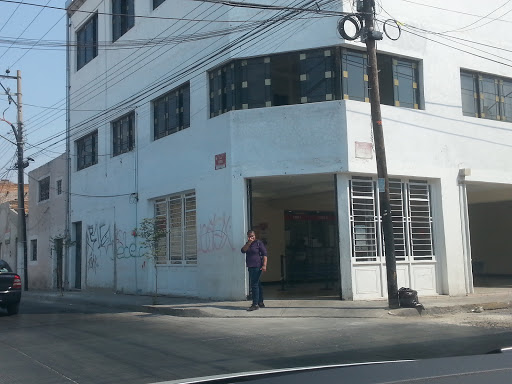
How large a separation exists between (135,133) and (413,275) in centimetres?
1065

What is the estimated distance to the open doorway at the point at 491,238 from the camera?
888 inches

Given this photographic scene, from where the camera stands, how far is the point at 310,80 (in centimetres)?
1448

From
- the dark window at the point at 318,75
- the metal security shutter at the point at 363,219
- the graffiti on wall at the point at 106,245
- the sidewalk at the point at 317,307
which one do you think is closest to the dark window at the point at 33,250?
the graffiti on wall at the point at 106,245

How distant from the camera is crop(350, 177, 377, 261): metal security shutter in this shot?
14227 mm

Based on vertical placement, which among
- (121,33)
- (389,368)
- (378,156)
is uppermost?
(121,33)

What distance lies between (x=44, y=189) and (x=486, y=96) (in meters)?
21.1

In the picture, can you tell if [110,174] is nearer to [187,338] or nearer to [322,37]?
[322,37]

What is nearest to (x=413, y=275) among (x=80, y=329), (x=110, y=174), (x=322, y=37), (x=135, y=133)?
(x=322, y=37)

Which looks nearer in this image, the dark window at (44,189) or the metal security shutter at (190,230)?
the metal security shutter at (190,230)

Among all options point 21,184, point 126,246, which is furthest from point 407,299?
point 21,184

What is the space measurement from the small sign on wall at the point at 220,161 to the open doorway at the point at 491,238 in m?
11.5

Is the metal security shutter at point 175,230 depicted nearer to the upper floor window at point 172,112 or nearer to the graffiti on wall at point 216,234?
the graffiti on wall at point 216,234

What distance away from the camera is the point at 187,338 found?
9781mm

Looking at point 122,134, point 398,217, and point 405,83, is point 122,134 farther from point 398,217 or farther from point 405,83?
point 398,217
